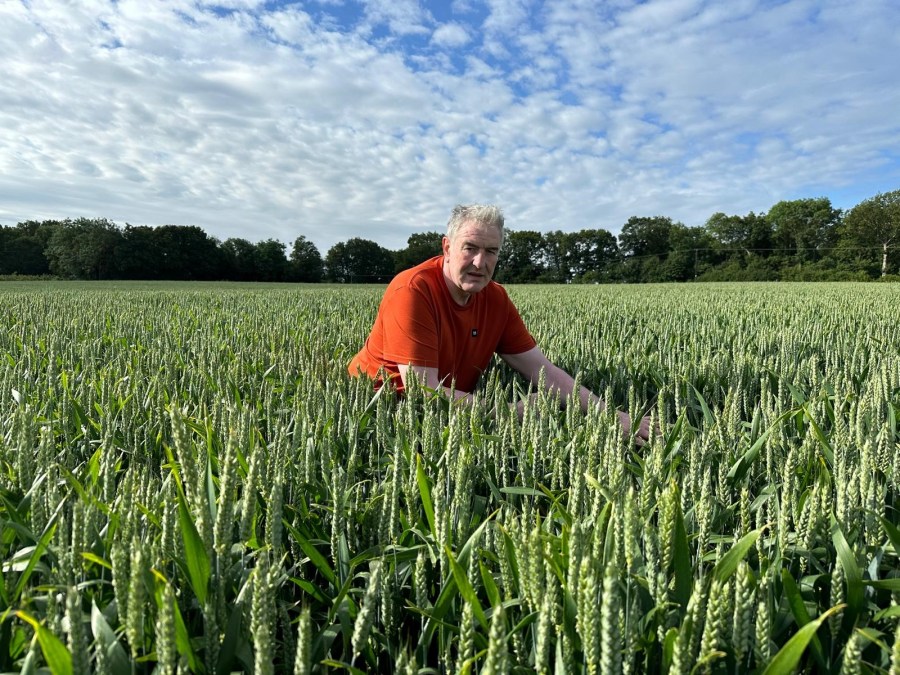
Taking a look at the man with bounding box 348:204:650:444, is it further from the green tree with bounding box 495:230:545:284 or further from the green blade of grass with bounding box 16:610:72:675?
the green tree with bounding box 495:230:545:284

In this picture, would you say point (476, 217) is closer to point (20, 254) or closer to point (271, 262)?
point (271, 262)

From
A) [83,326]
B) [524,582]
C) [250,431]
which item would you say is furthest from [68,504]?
[83,326]

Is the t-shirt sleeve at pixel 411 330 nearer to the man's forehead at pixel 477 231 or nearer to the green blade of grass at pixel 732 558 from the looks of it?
the man's forehead at pixel 477 231

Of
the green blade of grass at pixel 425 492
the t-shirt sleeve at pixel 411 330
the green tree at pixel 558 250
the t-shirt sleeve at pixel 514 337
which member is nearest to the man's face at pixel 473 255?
the t-shirt sleeve at pixel 411 330

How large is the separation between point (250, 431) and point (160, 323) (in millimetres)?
5097

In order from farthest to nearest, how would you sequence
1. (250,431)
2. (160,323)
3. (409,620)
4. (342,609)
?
(160,323) < (250,431) < (409,620) < (342,609)

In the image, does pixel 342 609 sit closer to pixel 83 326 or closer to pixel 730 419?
pixel 730 419

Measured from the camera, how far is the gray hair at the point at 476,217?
3.27m

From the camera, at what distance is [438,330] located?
11.1 ft

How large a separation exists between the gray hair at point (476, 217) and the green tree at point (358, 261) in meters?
70.0

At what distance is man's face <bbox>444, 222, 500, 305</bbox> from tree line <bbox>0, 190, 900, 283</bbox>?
5360cm

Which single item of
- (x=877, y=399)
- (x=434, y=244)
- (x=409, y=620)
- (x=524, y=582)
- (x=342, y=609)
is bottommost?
(x=409, y=620)

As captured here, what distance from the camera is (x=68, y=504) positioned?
1561 mm

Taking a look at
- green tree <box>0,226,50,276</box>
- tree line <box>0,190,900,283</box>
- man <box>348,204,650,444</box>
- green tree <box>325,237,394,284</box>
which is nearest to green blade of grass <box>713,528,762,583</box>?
man <box>348,204,650,444</box>
